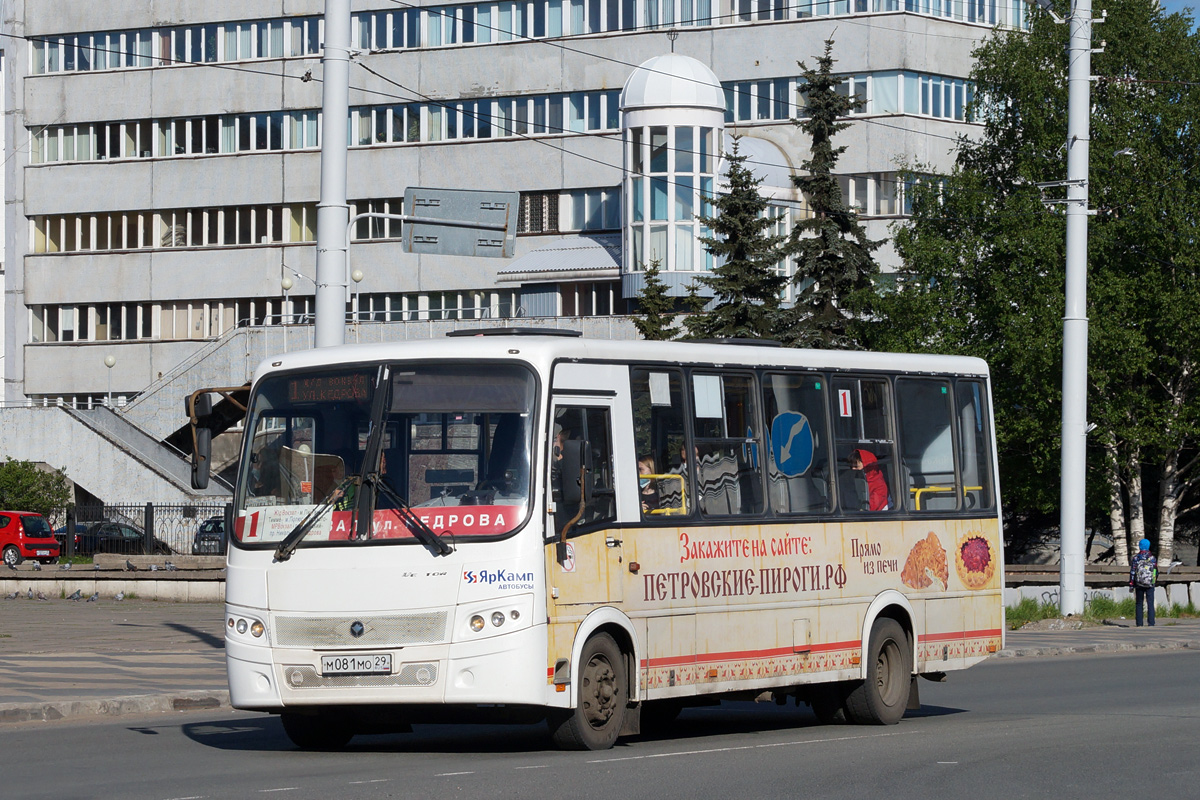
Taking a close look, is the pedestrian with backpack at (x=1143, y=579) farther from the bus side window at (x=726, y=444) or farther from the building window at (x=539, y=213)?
the building window at (x=539, y=213)

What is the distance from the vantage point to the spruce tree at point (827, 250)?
151ft

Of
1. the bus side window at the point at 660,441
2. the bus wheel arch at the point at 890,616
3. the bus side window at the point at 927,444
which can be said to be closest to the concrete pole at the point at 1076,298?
the bus side window at the point at 927,444

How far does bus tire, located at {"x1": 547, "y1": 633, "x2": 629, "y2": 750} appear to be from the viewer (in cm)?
1229

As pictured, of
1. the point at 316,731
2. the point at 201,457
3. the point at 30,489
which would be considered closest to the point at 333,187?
the point at 201,457

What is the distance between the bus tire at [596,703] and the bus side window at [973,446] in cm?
504

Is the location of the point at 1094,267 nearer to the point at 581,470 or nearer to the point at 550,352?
the point at 550,352

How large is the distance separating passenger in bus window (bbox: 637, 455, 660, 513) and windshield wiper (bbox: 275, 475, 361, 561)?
6.72 ft

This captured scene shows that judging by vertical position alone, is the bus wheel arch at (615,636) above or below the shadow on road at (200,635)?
above

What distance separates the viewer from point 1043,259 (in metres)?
48.2

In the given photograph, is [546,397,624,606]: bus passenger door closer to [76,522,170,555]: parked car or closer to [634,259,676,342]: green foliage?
[76,522,170,555]: parked car

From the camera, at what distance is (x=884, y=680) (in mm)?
15391

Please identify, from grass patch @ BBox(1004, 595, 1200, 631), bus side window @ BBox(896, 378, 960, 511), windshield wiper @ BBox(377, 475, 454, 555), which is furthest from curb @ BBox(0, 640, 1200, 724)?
grass patch @ BBox(1004, 595, 1200, 631)

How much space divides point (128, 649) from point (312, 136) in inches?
2072

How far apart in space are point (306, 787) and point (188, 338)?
218 ft
